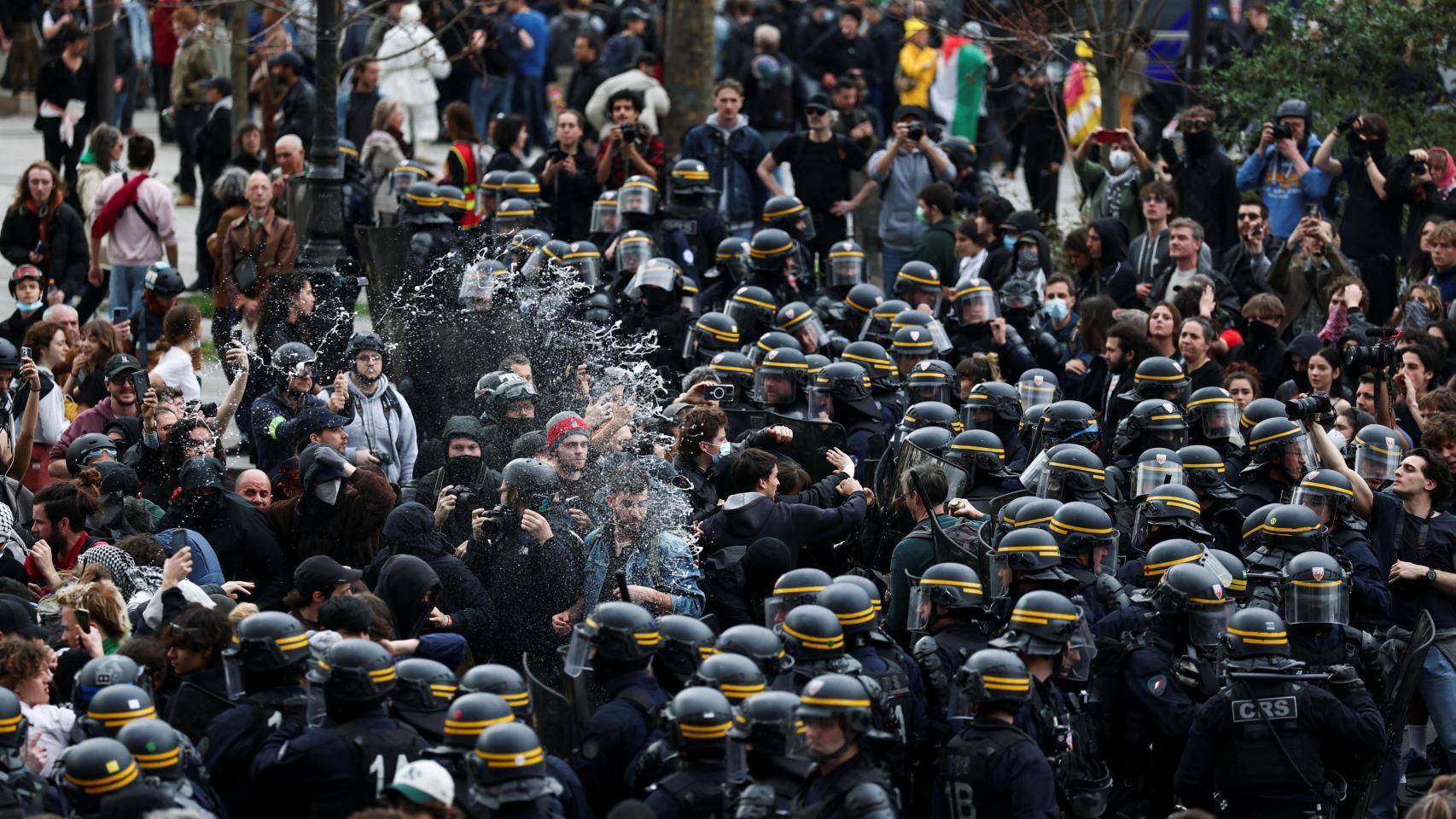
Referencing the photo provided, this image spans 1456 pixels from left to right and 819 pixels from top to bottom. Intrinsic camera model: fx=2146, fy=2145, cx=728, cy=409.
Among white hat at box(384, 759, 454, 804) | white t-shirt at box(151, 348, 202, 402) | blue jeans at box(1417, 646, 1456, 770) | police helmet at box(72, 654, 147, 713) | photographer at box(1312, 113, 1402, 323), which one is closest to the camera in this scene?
white hat at box(384, 759, 454, 804)

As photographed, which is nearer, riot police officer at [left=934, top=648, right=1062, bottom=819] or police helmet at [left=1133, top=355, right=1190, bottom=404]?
riot police officer at [left=934, top=648, right=1062, bottom=819]

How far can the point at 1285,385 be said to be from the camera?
12031mm

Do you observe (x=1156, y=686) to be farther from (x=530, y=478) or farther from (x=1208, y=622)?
(x=530, y=478)

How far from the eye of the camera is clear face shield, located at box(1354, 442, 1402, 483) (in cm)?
1044

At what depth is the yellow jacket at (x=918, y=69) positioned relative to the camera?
2147cm

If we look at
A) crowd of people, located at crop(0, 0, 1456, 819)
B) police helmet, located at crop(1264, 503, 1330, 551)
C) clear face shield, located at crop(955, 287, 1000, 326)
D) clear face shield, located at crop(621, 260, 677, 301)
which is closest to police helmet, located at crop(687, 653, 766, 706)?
crowd of people, located at crop(0, 0, 1456, 819)

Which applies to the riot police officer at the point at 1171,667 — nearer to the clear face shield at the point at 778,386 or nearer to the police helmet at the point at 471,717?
the police helmet at the point at 471,717

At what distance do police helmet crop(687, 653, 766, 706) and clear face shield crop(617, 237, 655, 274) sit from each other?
7.36 m

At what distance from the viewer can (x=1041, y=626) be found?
26.2ft

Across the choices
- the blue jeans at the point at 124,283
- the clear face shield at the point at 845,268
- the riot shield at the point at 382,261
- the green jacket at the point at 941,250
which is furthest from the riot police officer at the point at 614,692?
the blue jeans at the point at 124,283

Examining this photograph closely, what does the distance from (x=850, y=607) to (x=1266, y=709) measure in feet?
5.30

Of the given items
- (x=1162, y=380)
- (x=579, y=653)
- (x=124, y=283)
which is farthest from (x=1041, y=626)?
(x=124, y=283)

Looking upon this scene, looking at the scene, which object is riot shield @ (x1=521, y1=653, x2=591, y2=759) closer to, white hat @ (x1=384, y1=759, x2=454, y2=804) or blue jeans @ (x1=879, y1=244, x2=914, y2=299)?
white hat @ (x1=384, y1=759, x2=454, y2=804)

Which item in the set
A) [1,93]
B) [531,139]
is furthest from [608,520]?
[1,93]
